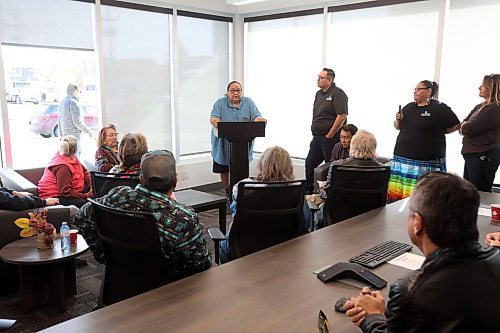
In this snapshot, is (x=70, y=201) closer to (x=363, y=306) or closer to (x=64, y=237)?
(x=64, y=237)

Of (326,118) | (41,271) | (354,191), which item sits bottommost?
(41,271)

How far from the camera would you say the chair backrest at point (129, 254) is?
178cm

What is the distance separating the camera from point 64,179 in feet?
13.0

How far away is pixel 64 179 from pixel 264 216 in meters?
2.31

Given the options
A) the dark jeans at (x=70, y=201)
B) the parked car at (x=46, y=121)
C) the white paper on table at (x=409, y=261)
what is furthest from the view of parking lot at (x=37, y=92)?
the white paper on table at (x=409, y=261)

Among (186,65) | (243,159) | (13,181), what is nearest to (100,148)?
(13,181)

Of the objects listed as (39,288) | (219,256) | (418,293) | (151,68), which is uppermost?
(151,68)

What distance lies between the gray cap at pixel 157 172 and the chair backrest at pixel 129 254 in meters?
0.22

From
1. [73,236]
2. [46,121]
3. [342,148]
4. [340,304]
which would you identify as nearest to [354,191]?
[342,148]

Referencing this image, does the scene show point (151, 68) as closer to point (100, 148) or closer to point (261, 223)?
point (100, 148)

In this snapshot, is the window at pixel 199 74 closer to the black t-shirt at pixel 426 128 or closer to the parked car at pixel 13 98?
the parked car at pixel 13 98

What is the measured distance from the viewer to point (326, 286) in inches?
63.4

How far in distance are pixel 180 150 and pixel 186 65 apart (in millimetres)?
1225

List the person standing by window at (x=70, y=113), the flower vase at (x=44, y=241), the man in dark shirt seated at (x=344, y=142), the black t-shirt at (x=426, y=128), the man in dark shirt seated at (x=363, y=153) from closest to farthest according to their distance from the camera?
the flower vase at (x=44, y=241) → the man in dark shirt seated at (x=363, y=153) → the black t-shirt at (x=426, y=128) → the man in dark shirt seated at (x=344, y=142) → the person standing by window at (x=70, y=113)
